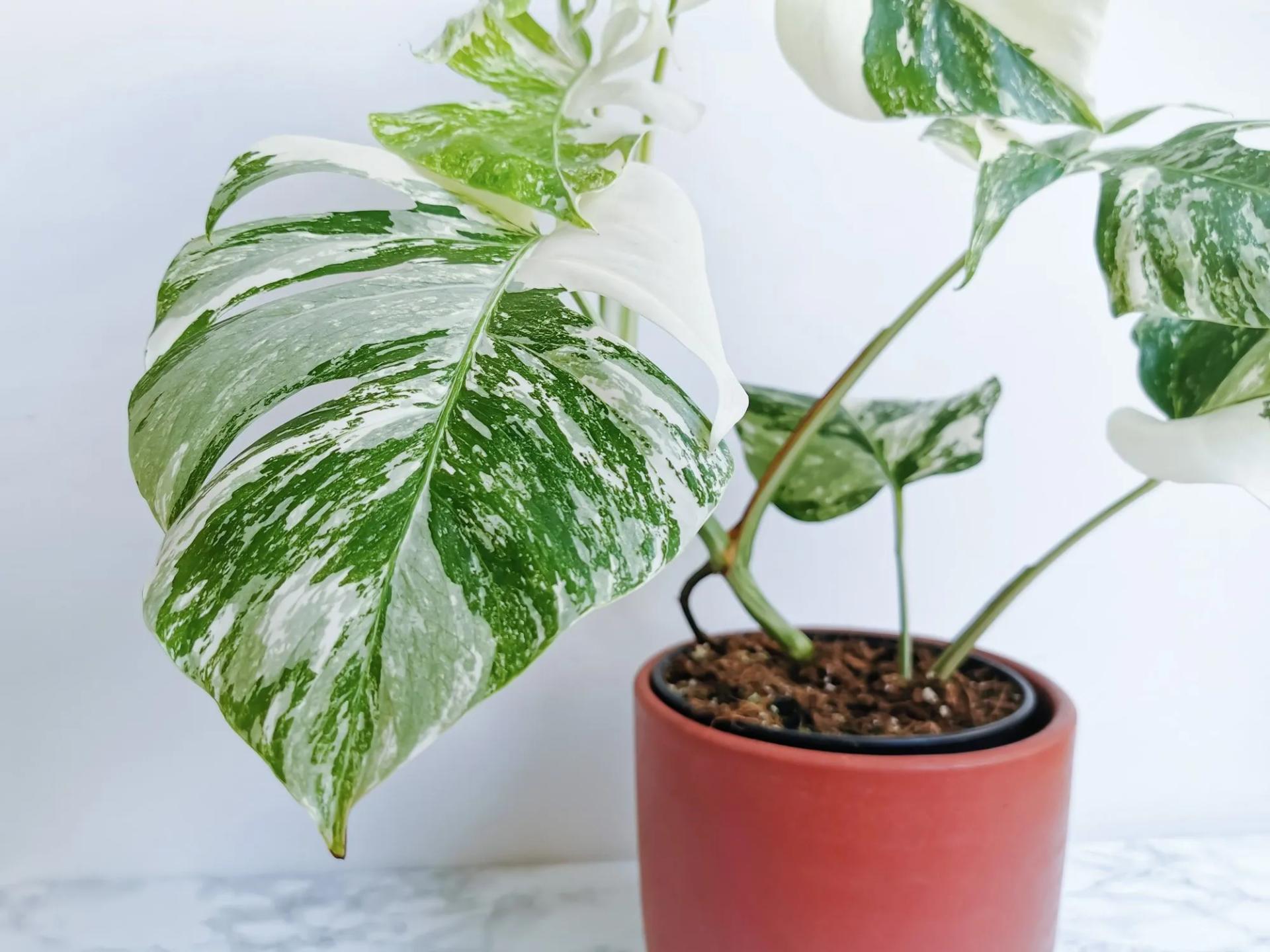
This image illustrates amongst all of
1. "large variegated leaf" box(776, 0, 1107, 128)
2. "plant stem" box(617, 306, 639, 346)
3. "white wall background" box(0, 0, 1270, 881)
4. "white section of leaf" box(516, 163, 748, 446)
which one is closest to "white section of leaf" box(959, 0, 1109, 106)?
"large variegated leaf" box(776, 0, 1107, 128)

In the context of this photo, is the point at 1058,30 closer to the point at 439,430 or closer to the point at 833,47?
the point at 833,47

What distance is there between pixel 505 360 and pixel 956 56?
0.20 metres

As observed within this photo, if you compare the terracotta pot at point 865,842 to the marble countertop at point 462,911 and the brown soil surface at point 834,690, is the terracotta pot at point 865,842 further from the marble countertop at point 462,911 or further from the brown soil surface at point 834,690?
the marble countertop at point 462,911

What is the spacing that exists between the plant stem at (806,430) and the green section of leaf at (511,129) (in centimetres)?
17

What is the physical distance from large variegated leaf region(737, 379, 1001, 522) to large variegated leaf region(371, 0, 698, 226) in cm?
20

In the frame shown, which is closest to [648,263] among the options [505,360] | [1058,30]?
[505,360]

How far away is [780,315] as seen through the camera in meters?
0.77

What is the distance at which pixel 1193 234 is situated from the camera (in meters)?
0.36

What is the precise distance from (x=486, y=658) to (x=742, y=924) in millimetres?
281

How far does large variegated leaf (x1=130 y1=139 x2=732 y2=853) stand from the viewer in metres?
0.25

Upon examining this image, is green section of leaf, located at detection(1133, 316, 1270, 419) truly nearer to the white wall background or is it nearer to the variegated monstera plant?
the variegated monstera plant

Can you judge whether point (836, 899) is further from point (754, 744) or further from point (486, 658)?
point (486, 658)

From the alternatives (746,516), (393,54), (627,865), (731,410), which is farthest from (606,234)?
(627,865)

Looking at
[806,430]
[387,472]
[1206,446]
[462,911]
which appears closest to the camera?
[387,472]
